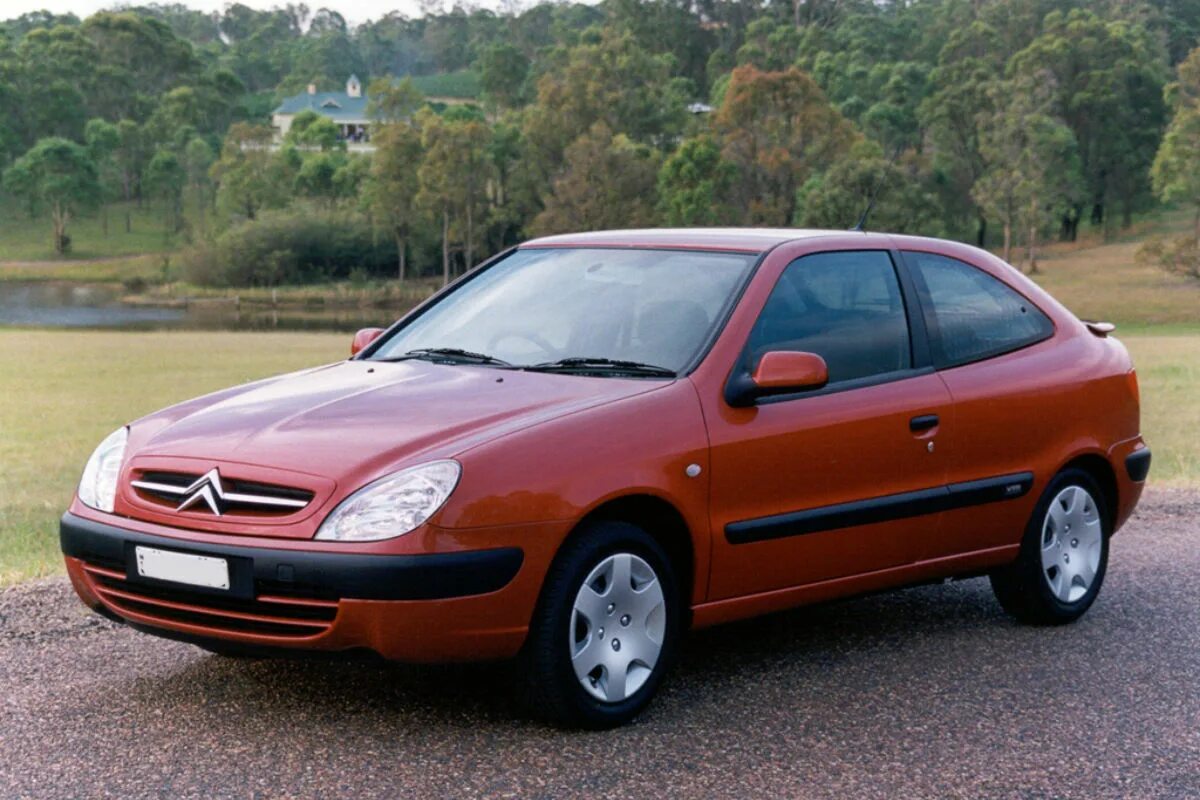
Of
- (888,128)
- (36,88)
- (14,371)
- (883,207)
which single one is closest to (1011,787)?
(14,371)

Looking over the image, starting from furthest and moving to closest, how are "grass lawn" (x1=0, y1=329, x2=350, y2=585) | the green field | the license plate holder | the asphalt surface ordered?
the green field → "grass lawn" (x1=0, y1=329, x2=350, y2=585) → the license plate holder → the asphalt surface

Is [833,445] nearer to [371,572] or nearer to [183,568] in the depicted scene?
[371,572]

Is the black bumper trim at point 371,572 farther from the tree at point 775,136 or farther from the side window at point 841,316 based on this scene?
the tree at point 775,136

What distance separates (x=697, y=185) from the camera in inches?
3290

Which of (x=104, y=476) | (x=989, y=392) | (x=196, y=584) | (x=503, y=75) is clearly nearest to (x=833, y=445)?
(x=989, y=392)

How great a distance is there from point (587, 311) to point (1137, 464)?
276 centimetres

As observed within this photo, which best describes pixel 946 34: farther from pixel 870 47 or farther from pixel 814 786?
pixel 814 786

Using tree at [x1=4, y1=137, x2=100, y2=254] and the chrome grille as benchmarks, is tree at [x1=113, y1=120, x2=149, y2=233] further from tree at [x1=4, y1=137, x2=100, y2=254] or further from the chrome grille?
the chrome grille

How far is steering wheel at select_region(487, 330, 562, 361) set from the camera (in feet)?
19.0

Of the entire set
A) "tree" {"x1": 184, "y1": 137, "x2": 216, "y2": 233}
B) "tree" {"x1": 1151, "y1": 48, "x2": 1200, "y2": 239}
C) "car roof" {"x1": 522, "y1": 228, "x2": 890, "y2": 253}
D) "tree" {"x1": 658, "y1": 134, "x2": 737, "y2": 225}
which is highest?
"car roof" {"x1": 522, "y1": 228, "x2": 890, "y2": 253}

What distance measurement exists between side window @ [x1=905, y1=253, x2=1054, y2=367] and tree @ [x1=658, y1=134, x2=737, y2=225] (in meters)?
75.3

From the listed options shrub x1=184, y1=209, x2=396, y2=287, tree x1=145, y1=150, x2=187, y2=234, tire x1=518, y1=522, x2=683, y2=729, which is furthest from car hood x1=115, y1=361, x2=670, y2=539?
tree x1=145, y1=150, x2=187, y2=234

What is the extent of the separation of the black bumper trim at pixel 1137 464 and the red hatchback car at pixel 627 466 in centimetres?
4

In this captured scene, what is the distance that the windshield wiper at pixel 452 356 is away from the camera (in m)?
5.85
